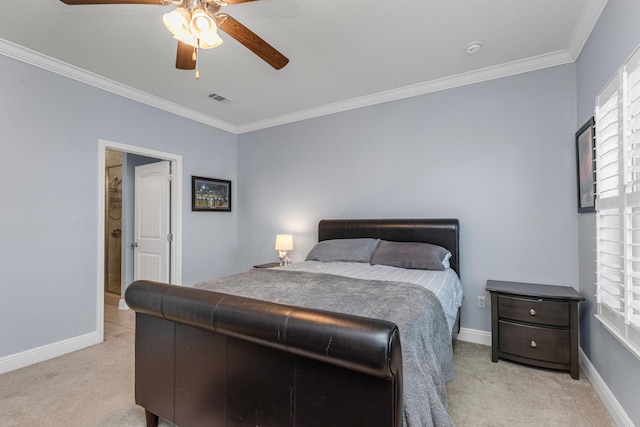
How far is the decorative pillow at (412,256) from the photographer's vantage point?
2.78 meters

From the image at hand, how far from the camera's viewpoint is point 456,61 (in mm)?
2805

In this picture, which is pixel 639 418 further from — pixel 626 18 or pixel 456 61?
pixel 456 61

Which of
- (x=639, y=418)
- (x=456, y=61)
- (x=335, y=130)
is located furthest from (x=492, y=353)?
(x=335, y=130)

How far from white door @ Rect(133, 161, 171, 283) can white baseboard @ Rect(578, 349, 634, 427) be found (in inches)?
173

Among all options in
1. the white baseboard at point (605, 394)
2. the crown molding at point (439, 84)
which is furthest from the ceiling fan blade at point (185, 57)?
the white baseboard at point (605, 394)

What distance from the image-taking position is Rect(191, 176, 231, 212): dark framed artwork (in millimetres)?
4156

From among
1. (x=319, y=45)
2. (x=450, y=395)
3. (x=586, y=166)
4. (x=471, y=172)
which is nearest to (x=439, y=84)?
(x=471, y=172)

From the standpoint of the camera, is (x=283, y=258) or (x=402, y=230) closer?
(x=402, y=230)

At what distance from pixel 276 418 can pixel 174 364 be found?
71cm

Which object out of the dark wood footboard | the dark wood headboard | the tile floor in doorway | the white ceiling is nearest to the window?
the white ceiling

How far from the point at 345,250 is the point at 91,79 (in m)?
3.18

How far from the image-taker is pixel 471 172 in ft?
10.0

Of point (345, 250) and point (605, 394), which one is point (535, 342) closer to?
point (605, 394)

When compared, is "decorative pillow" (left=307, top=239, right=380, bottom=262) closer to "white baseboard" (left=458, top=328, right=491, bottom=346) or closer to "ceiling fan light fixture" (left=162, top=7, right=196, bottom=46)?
"white baseboard" (left=458, top=328, right=491, bottom=346)
